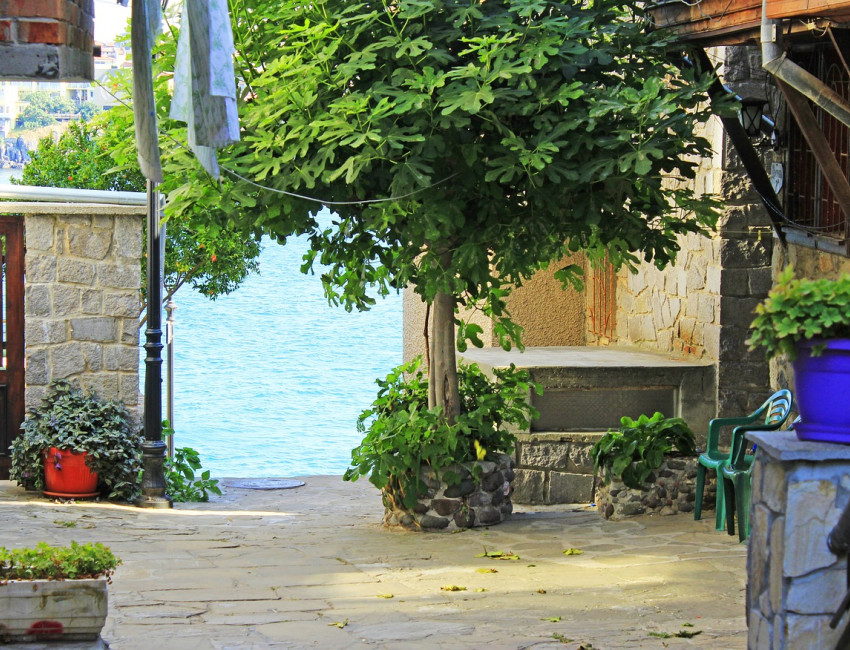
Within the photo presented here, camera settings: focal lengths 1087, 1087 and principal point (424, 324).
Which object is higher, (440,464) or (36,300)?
(36,300)

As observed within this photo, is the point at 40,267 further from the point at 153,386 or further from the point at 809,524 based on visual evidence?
the point at 809,524

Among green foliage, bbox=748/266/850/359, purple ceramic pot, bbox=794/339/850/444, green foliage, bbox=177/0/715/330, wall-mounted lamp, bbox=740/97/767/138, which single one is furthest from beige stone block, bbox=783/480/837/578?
wall-mounted lamp, bbox=740/97/767/138

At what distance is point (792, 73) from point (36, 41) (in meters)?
4.10

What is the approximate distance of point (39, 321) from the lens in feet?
27.6

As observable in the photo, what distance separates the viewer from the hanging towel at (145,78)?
4246 mm

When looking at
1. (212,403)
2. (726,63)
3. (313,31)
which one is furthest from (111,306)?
(212,403)

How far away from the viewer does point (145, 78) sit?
14.3ft

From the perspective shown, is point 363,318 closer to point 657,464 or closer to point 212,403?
point 212,403

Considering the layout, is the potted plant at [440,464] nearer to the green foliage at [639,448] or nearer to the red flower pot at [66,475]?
the green foliage at [639,448]

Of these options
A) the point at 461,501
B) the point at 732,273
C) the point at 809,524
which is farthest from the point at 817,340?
the point at 732,273

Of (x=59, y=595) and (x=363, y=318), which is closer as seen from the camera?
(x=59, y=595)

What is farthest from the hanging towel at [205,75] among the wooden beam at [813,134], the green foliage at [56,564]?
the wooden beam at [813,134]

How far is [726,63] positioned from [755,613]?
597 centimetres

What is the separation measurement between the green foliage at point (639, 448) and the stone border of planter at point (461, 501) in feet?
2.84
